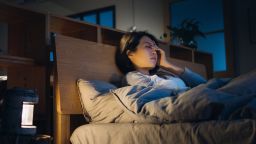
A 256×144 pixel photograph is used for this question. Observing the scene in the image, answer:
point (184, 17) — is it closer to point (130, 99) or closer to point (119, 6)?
point (119, 6)

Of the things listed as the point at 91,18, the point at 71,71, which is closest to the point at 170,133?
the point at 71,71

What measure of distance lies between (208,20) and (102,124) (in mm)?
2945

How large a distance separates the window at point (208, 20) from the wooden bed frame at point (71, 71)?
2214 millimetres

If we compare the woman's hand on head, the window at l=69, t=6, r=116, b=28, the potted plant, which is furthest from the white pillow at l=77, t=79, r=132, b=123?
the window at l=69, t=6, r=116, b=28

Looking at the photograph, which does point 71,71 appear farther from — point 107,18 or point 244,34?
point 107,18

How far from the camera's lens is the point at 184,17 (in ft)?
14.1

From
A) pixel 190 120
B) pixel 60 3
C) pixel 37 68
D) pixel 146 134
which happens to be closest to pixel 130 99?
pixel 146 134

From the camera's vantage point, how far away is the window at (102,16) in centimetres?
518

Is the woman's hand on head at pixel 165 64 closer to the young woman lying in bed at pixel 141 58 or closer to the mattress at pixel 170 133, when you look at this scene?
the young woman lying in bed at pixel 141 58

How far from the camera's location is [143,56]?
2.05 meters

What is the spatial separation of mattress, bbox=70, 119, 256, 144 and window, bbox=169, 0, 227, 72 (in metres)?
2.65

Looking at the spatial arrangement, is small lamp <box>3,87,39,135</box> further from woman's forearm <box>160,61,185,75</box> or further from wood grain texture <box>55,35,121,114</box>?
woman's forearm <box>160,61,185,75</box>

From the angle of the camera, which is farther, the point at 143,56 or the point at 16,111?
the point at 143,56

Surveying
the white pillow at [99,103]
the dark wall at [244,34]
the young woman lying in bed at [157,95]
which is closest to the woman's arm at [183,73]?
the young woman lying in bed at [157,95]
